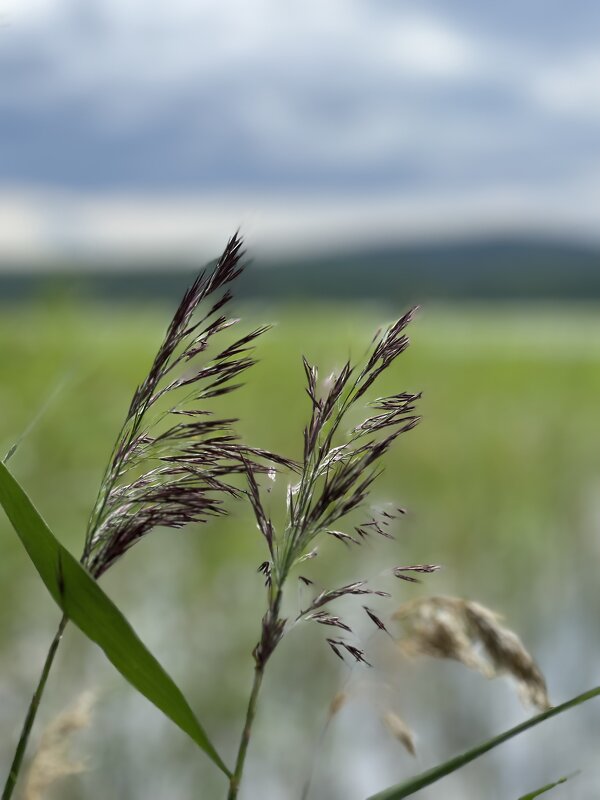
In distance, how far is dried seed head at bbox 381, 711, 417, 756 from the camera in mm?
770

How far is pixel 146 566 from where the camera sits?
452 cm

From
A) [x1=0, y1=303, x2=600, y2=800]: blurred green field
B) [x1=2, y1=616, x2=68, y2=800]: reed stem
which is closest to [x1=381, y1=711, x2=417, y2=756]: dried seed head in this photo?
[x1=0, y1=303, x2=600, y2=800]: blurred green field

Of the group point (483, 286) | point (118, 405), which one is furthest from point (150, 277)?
point (118, 405)

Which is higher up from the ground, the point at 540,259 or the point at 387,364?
the point at 540,259

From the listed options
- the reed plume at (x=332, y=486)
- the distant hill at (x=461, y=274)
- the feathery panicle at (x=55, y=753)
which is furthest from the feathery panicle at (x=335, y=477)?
the distant hill at (x=461, y=274)

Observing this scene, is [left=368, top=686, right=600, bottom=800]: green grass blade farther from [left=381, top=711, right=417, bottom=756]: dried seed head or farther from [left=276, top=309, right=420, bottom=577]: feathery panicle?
[left=381, top=711, right=417, bottom=756]: dried seed head

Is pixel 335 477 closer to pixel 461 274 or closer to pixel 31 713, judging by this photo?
pixel 31 713

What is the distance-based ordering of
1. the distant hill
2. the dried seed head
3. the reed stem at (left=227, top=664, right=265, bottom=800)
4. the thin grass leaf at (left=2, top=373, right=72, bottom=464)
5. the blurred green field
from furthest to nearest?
the distant hill
the blurred green field
the dried seed head
the thin grass leaf at (left=2, top=373, right=72, bottom=464)
the reed stem at (left=227, top=664, right=265, bottom=800)

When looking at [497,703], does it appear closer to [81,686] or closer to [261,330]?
[81,686]

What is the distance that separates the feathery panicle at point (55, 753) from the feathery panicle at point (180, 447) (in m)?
0.42

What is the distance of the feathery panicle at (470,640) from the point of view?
71 centimetres

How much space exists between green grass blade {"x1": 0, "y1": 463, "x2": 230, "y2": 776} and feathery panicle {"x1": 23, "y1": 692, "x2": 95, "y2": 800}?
1.33 feet

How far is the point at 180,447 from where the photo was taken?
62 centimetres

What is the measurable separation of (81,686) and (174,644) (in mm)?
556
